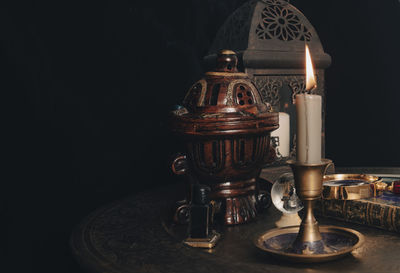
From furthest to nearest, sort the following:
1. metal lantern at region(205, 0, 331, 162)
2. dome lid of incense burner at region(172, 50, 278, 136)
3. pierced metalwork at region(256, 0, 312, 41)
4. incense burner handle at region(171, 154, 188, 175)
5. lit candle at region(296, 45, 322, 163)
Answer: pierced metalwork at region(256, 0, 312, 41) < metal lantern at region(205, 0, 331, 162) < incense burner handle at region(171, 154, 188, 175) < dome lid of incense burner at region(172, 50, 278, 136) < lit candle at region(296, 45, 322, 163)

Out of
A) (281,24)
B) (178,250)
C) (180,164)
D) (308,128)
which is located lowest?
(178,250)

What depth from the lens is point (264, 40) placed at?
1.46 meters

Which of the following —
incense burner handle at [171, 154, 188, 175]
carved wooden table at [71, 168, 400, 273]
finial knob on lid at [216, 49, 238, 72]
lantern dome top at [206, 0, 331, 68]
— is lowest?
carved wooden table at [71, 168, 400, 273]

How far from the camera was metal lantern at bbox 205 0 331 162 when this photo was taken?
4.64 ft

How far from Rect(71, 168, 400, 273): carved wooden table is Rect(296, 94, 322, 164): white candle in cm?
22

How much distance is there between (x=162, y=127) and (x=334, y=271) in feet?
3.71

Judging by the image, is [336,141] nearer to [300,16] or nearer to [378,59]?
[378,59]

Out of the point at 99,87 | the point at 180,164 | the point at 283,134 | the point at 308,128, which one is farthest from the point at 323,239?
the point at 99,87

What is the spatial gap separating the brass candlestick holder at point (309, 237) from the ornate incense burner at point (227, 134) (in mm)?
198

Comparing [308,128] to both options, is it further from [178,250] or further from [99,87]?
[99,87]

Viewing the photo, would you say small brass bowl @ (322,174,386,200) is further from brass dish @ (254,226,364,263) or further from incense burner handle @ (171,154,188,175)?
incense burner handle @ (171,154,188,175)

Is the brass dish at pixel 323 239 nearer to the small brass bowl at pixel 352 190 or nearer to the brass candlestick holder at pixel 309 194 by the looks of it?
the brass candlestick holder at pixel 309 194

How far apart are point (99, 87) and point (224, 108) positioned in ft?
2.12

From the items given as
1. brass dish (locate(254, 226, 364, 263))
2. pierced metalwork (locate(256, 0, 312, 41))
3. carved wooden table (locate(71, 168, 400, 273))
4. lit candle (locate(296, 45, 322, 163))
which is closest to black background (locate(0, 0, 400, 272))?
carved wooden table (locate(71, 168, 400, 273))
